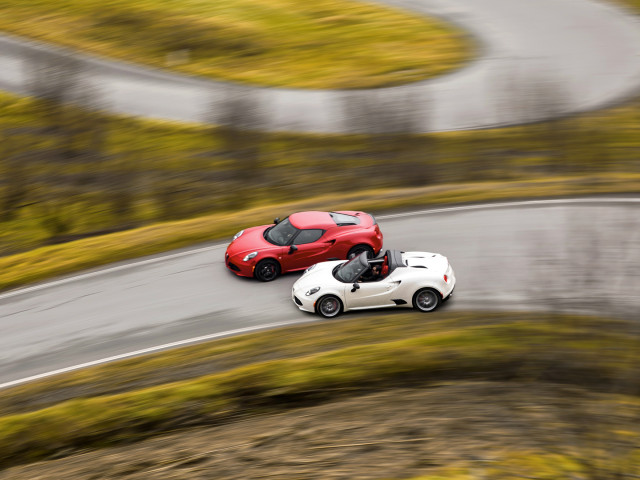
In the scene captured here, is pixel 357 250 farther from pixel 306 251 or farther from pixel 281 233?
pixel 281 233

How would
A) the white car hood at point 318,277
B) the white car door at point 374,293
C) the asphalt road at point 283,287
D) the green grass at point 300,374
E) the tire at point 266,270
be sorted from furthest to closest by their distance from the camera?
the tire at point 266,270 < the white car hood at point 318,277 < the white car door at point 374,293 < the asphalt road at point 283,287 < the green grass at point 300,374

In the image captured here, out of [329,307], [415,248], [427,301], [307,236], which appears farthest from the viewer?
[415,248]

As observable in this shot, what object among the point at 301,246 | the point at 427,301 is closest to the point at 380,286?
the point at 427,301

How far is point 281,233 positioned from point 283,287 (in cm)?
143

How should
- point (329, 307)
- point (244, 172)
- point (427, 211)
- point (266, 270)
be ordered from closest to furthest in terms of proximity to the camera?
point (329, 307)
point (266, 270)
point (427, 211)
point (244, 172)

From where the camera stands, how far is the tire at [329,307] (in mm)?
15008

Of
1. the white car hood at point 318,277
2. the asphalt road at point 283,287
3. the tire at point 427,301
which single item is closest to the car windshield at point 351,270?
the white car hood at point 318,277

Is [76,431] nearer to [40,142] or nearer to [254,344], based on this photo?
[254,344]

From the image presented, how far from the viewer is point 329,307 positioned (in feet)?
49.5

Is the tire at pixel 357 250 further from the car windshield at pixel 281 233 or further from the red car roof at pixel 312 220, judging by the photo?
the car windshield at pixel 281 233

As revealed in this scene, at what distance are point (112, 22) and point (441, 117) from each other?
2009 cm

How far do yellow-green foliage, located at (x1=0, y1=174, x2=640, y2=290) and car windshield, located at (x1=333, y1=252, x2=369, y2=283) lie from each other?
5.34 m

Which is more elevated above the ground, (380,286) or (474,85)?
(474,85)

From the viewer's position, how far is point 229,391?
41.5 ft
